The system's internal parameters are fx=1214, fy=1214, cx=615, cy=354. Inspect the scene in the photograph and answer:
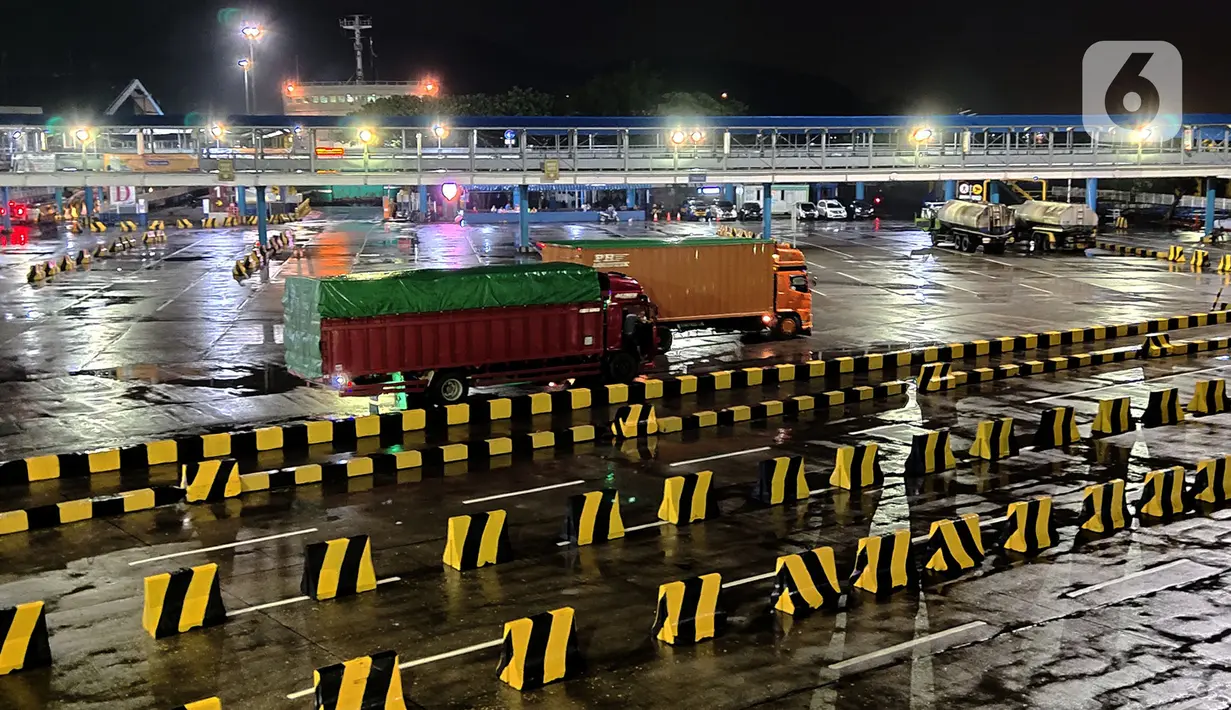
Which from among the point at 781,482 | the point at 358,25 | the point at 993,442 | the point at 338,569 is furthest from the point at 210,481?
the point at 358,25

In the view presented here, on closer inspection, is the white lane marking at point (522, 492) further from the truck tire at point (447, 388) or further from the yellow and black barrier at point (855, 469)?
the truck tire at point (447, 388)

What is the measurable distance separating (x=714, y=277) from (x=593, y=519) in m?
17.1

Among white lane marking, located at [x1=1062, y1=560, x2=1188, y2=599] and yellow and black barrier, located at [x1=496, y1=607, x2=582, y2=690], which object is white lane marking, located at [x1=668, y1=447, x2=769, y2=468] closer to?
white lane marking, located at [x1=1062, y1=560, x2=1188, y2=599]

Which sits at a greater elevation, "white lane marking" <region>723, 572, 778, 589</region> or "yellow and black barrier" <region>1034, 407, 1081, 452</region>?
"yellow and black barrier" <region>1034, 407, 1081, 452</region>

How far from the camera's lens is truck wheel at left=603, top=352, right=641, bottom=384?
27.5m

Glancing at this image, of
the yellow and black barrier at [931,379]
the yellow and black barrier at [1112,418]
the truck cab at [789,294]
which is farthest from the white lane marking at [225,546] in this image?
the truck cab at [789,294]

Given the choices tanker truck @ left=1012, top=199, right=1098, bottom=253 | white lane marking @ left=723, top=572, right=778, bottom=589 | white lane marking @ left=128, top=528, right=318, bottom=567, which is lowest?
white lane marking @ left=723, top=572, right=778, bottom=589

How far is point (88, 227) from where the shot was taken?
75.4m

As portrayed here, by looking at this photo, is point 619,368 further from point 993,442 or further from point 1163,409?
point 1163,409

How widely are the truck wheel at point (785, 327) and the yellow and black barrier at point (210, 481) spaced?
61.2ft

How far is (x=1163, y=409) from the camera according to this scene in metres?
24.5

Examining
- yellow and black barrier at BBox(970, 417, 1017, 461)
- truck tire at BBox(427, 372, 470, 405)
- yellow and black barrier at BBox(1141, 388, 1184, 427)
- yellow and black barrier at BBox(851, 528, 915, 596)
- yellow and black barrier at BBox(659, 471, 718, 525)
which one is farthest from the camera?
truck tire at BBox(427, 372, 470, 405)

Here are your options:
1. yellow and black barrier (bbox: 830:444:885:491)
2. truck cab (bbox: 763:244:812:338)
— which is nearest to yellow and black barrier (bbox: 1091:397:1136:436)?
yellow and black barrier (bbox: 830:444:885:491)

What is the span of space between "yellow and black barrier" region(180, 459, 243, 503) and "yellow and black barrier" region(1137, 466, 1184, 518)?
13.8 metres
